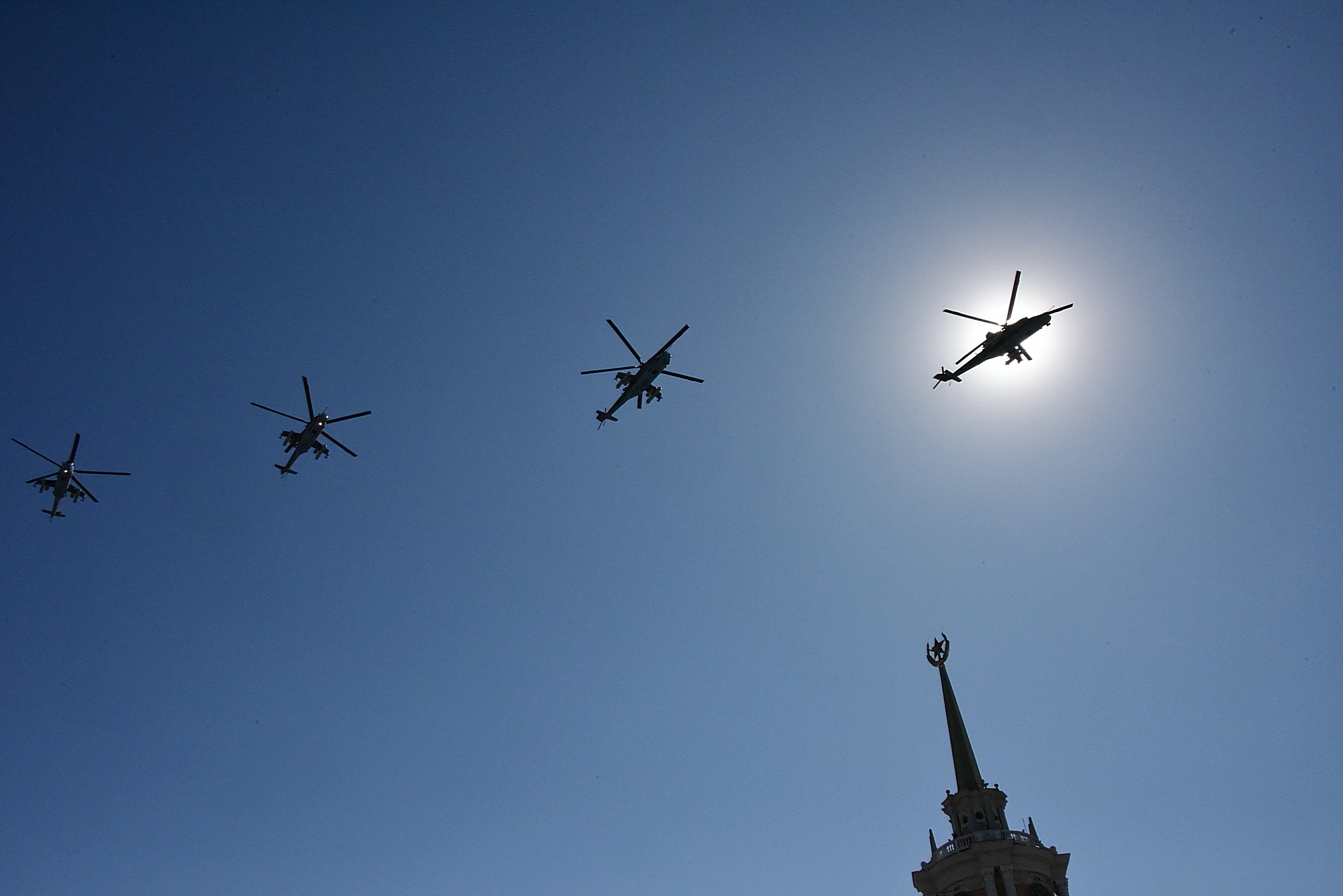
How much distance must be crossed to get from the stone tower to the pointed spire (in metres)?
0.15

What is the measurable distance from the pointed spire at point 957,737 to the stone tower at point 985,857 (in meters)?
0.15

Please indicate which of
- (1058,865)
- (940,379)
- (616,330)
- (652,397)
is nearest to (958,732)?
(1058,865)

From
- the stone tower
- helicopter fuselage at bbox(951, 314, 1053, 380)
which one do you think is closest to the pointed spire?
the stone tower

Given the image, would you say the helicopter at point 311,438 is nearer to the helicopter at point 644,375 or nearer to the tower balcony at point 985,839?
the helicopter at point 644,375

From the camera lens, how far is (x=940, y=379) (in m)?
47.9

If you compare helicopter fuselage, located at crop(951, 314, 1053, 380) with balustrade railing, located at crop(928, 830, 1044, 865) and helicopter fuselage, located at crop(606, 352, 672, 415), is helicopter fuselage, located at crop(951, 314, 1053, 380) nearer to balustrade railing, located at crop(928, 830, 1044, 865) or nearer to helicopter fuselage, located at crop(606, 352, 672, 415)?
helicopter fuselage, located at crop(606, 352, 672, 415)

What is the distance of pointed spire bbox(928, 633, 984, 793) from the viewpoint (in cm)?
6109

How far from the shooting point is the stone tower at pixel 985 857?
173ft

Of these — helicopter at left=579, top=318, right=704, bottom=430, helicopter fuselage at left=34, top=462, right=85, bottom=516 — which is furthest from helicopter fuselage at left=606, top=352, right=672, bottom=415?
helicopter fuselage at left=34, top=462, right=85, bottom=516

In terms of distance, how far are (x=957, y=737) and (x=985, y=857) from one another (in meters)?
12.7

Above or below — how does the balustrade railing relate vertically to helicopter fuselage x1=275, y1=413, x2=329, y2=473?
below

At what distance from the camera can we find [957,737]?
6556 centimetres

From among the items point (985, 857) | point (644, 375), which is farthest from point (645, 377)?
point (985, 857)

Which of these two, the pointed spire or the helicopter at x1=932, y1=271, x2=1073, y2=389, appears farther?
the pointed spire
